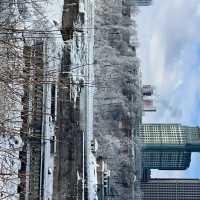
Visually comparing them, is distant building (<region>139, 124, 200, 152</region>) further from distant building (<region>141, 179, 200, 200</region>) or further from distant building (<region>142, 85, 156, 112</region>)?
distant building (<region>142, 85, 156, 112</region>)

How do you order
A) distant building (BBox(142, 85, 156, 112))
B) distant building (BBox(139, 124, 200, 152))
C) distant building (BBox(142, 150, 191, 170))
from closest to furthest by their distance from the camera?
distant building (BBox(142, 85, 156, 112)), distant building (BBox(139, 124, 200, 152)), distant building (BBox(142, 150, 191, 170))

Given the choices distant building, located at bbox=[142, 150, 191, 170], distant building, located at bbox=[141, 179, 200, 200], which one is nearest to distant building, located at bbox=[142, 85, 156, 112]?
distant building, located at bbox=[141, 179, 200, 200]

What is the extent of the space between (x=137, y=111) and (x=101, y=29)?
1496 centimetres

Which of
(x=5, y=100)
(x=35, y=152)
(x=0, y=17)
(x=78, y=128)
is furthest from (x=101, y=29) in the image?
(x=5, y=100)

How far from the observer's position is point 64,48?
40.3m

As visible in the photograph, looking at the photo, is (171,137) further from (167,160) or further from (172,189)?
(172,189)

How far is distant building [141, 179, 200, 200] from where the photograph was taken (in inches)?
6417

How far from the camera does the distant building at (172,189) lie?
535ft

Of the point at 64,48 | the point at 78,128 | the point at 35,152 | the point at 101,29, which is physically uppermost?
the point at 101,29

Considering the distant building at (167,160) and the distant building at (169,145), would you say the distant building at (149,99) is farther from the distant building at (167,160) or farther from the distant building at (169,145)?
the distant building at (167,160)

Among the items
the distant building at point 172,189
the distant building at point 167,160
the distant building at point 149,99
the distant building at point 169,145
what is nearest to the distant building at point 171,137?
the distant building at point 169,145

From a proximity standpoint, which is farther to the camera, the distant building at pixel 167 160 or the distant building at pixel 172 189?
the distant building at pixel 167 160

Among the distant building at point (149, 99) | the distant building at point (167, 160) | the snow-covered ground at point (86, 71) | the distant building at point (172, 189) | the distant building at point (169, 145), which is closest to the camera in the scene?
the snow-covered ground at point (86, 71)

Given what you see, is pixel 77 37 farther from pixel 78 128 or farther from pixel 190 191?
pixel 190 191
